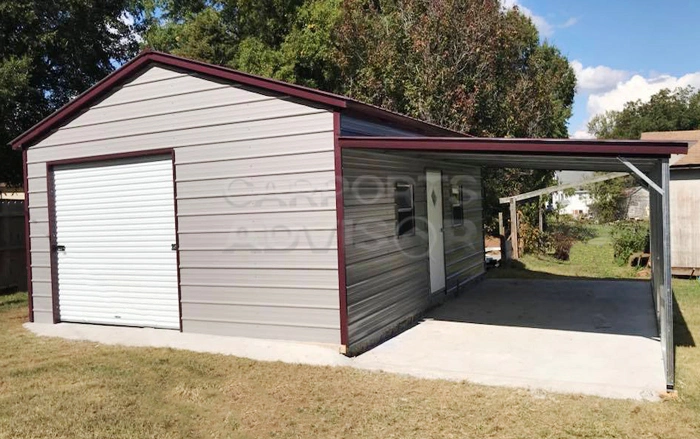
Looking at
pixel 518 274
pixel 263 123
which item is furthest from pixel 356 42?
pixel 263 123

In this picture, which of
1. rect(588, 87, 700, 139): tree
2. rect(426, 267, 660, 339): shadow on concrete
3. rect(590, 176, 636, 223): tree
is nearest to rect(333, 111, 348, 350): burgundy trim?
Result: rect(426, 267, 660, 339): shadow on concrete

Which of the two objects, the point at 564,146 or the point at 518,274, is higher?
the point at 564,146

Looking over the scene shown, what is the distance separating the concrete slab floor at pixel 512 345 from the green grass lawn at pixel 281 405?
0.31m

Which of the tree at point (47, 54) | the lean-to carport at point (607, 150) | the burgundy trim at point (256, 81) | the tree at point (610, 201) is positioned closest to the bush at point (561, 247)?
the tree at point (610, 201)

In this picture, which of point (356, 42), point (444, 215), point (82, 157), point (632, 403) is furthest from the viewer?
point (356, 42)

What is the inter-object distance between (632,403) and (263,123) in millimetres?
4930

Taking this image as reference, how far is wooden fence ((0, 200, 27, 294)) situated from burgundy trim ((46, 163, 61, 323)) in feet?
13.4

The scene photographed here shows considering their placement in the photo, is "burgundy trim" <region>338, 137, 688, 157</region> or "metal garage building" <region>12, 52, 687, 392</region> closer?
"burgundy trim" <region>338, 137, 688, 157</region>

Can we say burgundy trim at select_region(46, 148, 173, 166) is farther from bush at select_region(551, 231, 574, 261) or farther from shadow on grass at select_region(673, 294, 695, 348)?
bush at select_region(551, 231, 574, 261)

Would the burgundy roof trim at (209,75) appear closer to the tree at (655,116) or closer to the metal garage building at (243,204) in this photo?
the metal garage building at (243,204)

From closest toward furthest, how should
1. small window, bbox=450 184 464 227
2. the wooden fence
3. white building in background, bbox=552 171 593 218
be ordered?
small window, bbox=450 184 464 227, the wooden fence, white building in background, bbox=552 171 593 218

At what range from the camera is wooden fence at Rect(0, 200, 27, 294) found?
1184cm

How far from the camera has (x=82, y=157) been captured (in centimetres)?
832

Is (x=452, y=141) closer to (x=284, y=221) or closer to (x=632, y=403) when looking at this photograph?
(x=284, y=221)
